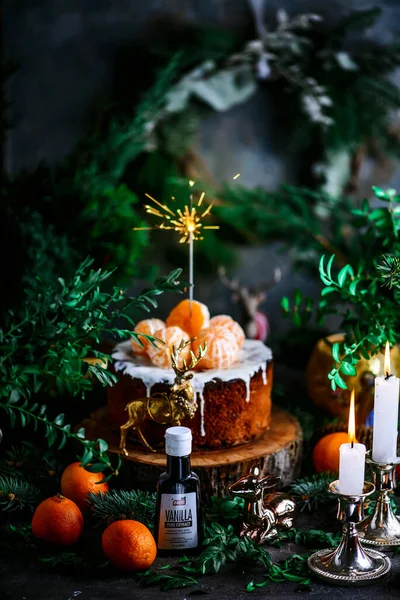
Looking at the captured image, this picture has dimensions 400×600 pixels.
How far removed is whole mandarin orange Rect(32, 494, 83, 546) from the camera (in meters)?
1.33

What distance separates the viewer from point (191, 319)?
164cm

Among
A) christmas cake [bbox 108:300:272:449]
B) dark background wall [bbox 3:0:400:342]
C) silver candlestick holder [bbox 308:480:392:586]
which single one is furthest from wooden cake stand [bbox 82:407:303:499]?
dark background wall [bbox 3:0:400:342]

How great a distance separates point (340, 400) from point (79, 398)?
60cm

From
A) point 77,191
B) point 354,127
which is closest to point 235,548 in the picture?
point 77,191

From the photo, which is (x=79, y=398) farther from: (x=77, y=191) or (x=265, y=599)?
(x=265, y=599)

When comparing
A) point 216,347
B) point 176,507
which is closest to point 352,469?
point 176,507

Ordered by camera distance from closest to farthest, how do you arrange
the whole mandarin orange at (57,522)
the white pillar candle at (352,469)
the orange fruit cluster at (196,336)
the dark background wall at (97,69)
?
the white pillar candle at (352,469) < the whole mandarin orange at (57,522) < the orange fruit cluster at (196,336) < the dark background wall at (97,69)

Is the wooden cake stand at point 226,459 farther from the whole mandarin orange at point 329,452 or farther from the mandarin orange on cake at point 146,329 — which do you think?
the mandarin orange on cake at point 146,329

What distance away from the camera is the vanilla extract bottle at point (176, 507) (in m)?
1.33

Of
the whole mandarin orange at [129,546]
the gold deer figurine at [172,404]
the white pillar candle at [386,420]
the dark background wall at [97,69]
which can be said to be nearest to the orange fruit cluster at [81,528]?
the whole mandarin orange at [129,546]

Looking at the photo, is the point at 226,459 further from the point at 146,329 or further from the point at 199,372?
the point at 146,329

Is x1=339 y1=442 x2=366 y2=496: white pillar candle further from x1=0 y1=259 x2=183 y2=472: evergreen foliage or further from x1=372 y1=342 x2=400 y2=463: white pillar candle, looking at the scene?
x1=0 y1=259 x2=183 y2=472: evergreen foliage

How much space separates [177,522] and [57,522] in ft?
0.66

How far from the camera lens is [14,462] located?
1.65m
